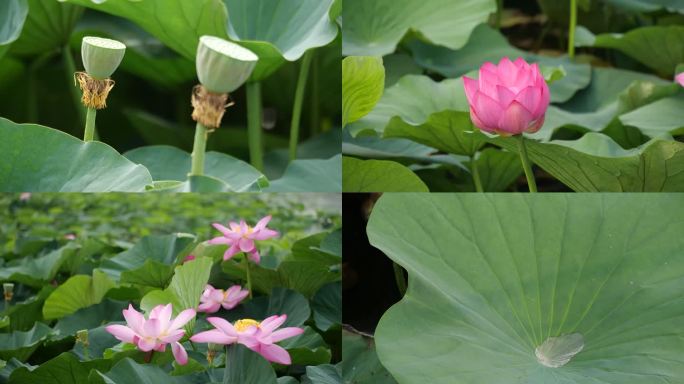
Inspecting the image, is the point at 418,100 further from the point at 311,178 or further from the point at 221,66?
the point at 221,66

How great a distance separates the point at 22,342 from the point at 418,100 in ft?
2.12

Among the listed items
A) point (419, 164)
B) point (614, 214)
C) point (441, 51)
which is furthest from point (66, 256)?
point (441, 51)

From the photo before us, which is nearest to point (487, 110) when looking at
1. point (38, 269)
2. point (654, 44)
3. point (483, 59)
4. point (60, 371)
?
point (60, 371)

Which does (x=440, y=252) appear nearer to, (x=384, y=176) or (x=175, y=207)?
(x=384, y=176)

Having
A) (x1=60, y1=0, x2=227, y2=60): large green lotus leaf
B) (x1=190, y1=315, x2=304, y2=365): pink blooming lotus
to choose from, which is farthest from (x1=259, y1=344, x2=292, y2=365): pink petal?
(x1=60, y1=0, x2=227, y2=60): large green lotus leaf

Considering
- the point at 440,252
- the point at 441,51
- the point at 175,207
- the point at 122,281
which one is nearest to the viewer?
the point at 440,252

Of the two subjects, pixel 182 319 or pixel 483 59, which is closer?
pixel 182 319

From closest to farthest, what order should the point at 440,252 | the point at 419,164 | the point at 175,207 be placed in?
1. the point at 440,252
2. the point at 175,207
3. the point at 419,164

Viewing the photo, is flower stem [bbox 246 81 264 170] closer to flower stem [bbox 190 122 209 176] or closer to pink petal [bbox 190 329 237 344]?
flower stem [bbox 190 122 209 176]

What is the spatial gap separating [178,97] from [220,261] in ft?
1.82

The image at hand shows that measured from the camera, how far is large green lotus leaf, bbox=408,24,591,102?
159cm

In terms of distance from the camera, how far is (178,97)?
150 centimetres

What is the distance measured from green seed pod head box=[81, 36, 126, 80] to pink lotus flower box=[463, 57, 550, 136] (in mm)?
336

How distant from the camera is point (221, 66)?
0.79 m
